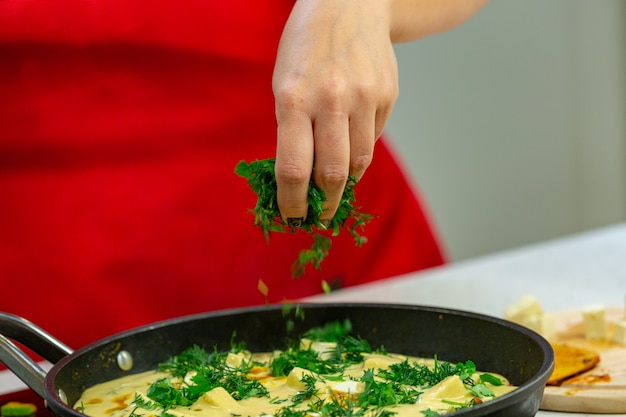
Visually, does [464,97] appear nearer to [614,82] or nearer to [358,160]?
[614,82]

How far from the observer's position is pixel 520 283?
2.05m

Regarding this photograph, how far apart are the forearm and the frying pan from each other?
0.49 metres

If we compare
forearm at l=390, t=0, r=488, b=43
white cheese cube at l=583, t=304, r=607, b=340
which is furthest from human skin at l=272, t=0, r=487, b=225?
white cheese cube at l=583, t=304, r=607, b=340

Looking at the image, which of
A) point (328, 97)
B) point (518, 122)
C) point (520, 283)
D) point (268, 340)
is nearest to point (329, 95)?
point (328, 97)

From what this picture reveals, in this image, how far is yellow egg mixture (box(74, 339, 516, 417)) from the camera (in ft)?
3.55

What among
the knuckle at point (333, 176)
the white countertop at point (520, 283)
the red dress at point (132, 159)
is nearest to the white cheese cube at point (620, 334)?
the white countertop at point (520, 283)

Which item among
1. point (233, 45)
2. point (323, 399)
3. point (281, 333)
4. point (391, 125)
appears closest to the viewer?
point (323, 399)

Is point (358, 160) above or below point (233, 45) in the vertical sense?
below

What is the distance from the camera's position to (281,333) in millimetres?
1470

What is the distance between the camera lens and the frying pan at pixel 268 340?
1.14 meters

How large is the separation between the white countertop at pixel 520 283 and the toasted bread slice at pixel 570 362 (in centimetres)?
39

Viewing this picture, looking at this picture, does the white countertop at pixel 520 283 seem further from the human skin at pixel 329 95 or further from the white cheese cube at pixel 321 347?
the human skin at pixel 329 95

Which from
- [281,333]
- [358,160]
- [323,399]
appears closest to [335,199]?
[358,160]

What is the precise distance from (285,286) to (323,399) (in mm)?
1004
